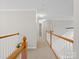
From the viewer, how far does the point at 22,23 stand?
7.39 m

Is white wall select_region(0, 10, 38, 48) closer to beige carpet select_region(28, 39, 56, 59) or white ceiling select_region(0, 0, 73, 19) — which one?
white ceiling select_region(0, 0, 73, 19)

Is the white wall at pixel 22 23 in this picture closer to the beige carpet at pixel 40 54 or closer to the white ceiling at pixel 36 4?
the white ceiling at pixel 36 4

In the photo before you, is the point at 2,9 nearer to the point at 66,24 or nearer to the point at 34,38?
the point at 34,38

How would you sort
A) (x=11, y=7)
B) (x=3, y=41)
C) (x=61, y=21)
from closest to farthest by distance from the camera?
(x=3, y=41), (x=11, y=7), (x=61, y=21)

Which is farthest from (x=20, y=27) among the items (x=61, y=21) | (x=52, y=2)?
(x=61, y=21)

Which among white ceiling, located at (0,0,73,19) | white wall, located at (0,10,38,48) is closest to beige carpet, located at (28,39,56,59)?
white wall, located at (0,10,38,48)

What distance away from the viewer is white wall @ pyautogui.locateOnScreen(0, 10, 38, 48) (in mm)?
7320

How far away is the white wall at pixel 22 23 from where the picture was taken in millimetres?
7320

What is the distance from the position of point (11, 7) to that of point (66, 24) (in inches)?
362

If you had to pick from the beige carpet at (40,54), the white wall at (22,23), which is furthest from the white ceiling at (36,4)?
the beige carpet at (40,54)

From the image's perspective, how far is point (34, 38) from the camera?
7.35m

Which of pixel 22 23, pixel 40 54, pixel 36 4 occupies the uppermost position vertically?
pixel 36 4

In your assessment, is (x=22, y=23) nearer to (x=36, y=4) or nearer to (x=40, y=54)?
(x=36, y=4)

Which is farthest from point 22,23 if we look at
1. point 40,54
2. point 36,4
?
point 40,54
